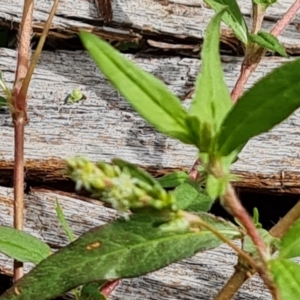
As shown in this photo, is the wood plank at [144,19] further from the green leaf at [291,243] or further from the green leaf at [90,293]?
the green leaf at [291,243]

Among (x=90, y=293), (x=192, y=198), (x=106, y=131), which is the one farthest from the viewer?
(x=106, y=131)

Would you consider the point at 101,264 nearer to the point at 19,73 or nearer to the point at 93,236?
the point at 93,236

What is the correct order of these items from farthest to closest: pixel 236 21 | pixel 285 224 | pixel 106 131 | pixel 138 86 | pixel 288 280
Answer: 1. pixel 106 131
2. pixel 236 21
3. pixel 285 224
4. pixel 288 280
5. pixel 138 86

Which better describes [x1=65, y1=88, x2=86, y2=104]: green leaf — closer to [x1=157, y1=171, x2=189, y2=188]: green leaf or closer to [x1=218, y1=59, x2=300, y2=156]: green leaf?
[x1=157, y1=171, x2=189, y2=188]: green leaf

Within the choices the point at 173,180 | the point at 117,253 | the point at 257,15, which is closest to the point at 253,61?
the point at 257,15

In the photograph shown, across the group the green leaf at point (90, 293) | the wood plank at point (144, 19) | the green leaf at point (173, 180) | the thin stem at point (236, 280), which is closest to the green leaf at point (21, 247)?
the green leaf at point (90, 293)

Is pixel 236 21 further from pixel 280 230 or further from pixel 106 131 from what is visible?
pixel 280 230
